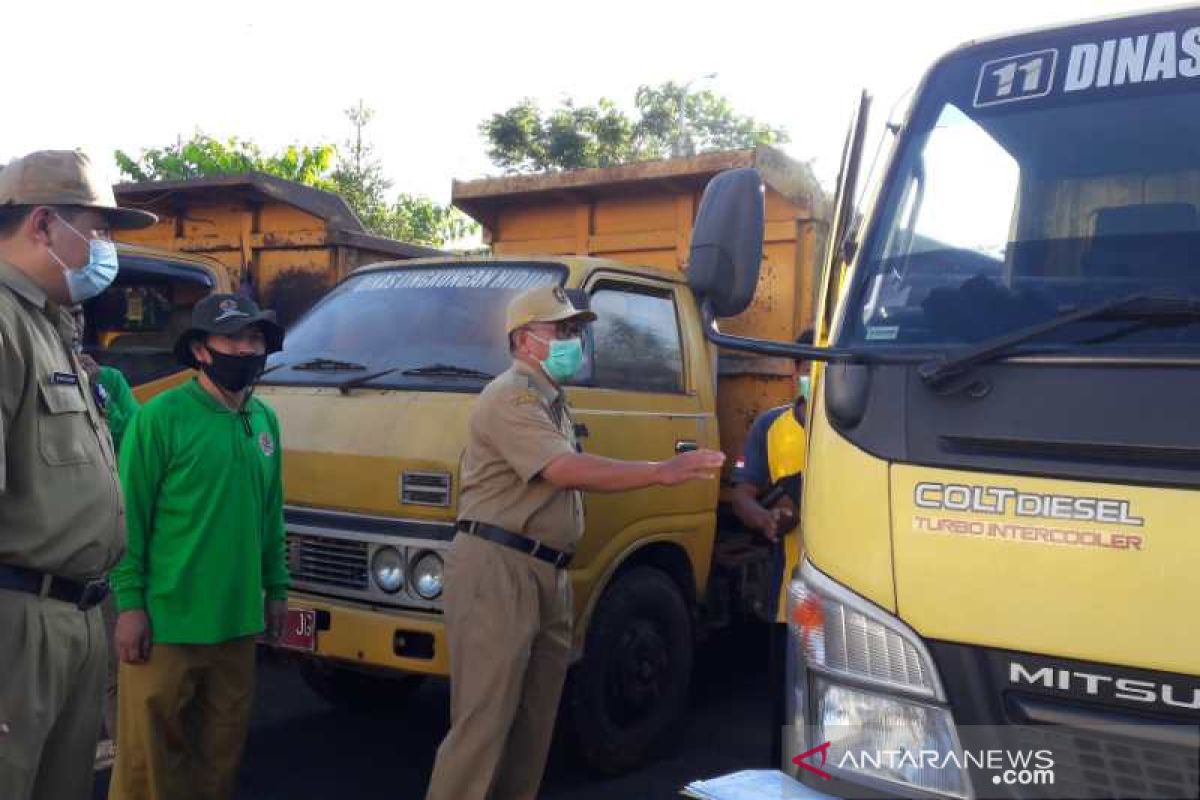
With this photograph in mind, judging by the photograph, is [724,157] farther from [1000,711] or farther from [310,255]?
[1000,711]

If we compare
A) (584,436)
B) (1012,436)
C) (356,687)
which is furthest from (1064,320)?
(356,687)

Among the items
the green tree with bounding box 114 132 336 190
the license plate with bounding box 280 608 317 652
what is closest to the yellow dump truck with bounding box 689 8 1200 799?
the license plate with bounding box 280 608 317 652

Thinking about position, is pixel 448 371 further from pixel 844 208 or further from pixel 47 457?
pixel 47 457

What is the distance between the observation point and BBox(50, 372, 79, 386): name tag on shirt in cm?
261

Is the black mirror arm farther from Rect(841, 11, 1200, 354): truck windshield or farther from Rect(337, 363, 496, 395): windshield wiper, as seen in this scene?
A: Rect(337, 363, 496, 395): windshield wiper

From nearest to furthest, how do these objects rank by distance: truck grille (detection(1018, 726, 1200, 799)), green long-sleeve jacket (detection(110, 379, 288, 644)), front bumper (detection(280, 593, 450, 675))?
1. truck grille (detection(1018, 726, 1200, 799))
2. green long-sleeve jacket (detection(110, 379, 288, 644))
3. front bumper (detection(280, 593, 450, 675))

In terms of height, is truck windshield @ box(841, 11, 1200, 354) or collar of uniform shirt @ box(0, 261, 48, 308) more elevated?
truck windshield @ box(841, 11, 1200, 354)

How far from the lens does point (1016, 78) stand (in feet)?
9.38

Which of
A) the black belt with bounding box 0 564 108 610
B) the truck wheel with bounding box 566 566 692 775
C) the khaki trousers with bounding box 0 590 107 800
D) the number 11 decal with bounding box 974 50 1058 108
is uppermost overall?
the number 11 decal with bounding box 974 50 1058 108

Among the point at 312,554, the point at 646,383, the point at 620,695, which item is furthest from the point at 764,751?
the point at 312,554

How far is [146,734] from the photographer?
3.31 meters

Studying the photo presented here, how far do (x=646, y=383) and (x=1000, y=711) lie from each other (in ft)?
9.15

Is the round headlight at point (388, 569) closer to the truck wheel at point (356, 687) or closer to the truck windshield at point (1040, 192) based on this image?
the truck wheel at point (356, 687)

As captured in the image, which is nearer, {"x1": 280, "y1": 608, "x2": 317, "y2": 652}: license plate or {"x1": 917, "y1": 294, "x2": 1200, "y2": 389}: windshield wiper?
{"x1": 917, "y1": 294, "x2": 1200, "y2": 389}: windshield wiper
